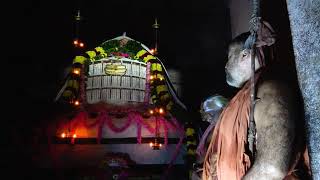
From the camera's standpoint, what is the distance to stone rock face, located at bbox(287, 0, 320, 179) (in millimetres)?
2182

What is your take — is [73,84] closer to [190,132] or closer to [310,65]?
[190,132]

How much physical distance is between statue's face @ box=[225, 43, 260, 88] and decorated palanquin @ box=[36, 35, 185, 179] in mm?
7749

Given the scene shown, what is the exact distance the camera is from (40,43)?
45.6 ft

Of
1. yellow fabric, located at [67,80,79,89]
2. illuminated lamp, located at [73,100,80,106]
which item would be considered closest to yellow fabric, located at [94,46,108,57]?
yellow fabric, located at [67,80,79,89]

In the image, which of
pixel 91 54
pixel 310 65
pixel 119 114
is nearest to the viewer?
pixel 310 65

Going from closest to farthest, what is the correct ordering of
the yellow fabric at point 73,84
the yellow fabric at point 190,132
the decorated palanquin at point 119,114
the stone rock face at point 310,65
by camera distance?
the stone rock face at point 310,65 < the yellow fabric at point 73,84 < the decorated palanquin at point 119,114 < the yellow fabric at point 190,132

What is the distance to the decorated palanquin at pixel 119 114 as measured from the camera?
1084 cm

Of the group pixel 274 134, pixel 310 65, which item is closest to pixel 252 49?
pixel 310 65

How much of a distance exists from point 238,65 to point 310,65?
84cm

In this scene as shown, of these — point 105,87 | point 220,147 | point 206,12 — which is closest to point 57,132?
point 105,87

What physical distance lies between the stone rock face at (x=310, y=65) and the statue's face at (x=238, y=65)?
1.95ft

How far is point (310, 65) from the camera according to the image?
2.23 meters

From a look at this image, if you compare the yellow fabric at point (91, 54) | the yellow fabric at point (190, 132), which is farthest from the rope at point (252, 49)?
the yellow fabric at point (91, 54)

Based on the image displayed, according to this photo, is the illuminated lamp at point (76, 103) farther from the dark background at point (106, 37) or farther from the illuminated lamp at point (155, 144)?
A: the illuminated lamp at point (155, 144)
